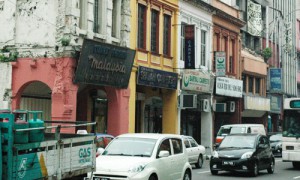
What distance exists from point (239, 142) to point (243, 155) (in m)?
1.30

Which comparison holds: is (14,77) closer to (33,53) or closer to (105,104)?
(33,53)

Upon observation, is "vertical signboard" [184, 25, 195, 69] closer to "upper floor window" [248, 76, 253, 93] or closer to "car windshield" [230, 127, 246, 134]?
"car windshield" [230, 127, 246, 134]

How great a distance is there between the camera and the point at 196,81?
34781 millimetres

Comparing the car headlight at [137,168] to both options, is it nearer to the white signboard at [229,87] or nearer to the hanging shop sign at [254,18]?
the white signboard at [229,87]

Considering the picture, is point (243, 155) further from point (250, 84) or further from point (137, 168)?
point (250, 84)

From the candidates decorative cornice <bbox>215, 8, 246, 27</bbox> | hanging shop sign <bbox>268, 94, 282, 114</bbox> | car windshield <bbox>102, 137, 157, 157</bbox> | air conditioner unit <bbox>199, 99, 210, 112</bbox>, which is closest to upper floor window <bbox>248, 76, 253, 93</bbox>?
hanging shop sign <bbox>268, 94, 282, 114</bbox>

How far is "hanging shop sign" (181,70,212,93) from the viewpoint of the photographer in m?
33.4

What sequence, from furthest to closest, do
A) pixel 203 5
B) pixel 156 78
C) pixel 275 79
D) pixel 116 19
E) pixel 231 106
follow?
pixel 275 79 → pixel 231 106 → pixel 203 5 → pixel 156 78 → pixel 116 19

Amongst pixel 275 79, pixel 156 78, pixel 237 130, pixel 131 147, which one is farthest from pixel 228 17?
pixel 131 147

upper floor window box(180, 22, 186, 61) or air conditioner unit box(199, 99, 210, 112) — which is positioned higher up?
upper floor window box(180, 22, 186, 61)

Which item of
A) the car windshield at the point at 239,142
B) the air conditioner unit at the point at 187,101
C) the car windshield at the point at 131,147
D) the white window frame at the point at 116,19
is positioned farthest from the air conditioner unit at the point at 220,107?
the car windshield at the point at 131,147

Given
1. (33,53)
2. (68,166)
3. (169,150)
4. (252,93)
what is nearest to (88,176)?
(68,166)

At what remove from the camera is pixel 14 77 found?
2520cm

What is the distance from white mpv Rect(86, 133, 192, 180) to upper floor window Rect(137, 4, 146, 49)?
14.8 metres
